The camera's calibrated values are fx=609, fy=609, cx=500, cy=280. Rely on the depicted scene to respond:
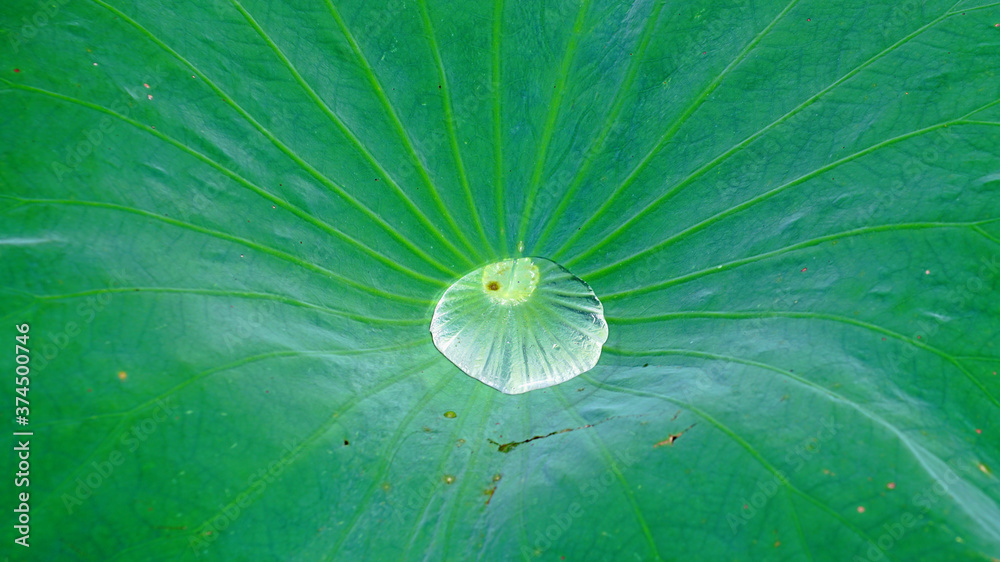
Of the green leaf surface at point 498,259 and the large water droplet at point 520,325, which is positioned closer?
the green leaf surface at point 498,259

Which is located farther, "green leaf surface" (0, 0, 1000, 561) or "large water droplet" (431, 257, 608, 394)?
"large water droplet" (431, 257, 608, 394)

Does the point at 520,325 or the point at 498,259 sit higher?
the point at 498,259

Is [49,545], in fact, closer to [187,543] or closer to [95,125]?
[187,543]

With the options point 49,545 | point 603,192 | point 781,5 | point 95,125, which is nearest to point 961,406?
point 603,192
